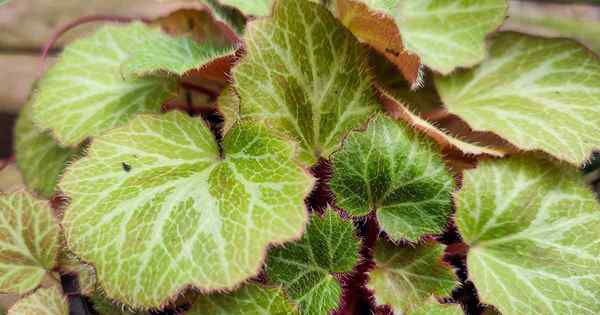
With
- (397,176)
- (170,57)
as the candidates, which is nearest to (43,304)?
(170,57)

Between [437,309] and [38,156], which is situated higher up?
[437,309]

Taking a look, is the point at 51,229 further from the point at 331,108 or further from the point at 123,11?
the point at 123,11

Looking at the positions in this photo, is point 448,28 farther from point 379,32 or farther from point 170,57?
point 170,57

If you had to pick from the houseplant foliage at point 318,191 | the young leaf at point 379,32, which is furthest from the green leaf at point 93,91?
the young leaf at point 379,32

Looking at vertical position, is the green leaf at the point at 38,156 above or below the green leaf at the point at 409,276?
below

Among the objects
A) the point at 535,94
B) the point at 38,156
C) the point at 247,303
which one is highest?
the point at 535,94

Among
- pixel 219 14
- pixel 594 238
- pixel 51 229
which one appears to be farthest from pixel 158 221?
pixel 594 238

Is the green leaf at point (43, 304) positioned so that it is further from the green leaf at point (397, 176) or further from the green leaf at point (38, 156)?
the green leaf at point (397, 176)
